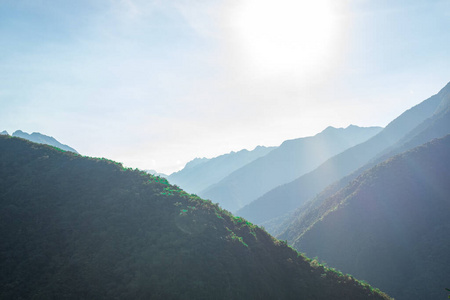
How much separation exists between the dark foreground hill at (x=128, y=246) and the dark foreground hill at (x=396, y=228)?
55.4 meters

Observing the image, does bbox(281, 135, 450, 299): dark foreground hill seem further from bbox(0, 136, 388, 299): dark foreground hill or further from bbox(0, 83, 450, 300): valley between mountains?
bbox(0, 136, 388, 299): dark foreground hill

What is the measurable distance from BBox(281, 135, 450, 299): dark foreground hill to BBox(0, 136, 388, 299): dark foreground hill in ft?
Answer: 182

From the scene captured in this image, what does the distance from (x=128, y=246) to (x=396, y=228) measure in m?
85.0

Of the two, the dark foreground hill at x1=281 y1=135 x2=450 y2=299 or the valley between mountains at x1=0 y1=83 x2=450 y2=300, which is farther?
the dark foreground hill at x1=281 y1=135 x2=450 y2=299

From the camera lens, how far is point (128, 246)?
811 inches

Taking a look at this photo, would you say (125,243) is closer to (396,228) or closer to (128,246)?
(128,246)

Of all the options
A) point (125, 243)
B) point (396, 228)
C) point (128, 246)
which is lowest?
point (396, 228)

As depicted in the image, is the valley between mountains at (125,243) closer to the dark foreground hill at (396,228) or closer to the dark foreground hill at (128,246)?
the dark foreground hill at (128,246)

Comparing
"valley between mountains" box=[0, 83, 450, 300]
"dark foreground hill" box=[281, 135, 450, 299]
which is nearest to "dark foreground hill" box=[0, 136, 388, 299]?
"valley between mountains" box=[0, 83, 450, 300]

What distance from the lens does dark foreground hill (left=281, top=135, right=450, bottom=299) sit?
64.1m

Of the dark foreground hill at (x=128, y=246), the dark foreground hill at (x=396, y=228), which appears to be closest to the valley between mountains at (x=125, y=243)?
the dark foreground hill at (x=128, y=246)

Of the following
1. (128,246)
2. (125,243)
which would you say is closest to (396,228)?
(128,246)

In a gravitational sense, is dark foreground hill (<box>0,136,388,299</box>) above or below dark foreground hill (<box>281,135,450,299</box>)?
above

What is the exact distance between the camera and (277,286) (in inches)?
849
